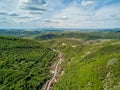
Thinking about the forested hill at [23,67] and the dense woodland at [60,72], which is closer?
the dense woodland at [60,72]

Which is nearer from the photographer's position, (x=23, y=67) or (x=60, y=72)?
(x=60, y=72)

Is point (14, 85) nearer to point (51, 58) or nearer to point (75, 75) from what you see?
point (75, 75)

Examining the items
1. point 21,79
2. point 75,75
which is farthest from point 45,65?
point 75,75

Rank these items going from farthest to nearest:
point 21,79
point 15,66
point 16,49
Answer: point 16,49, point 15,66, point 21,79

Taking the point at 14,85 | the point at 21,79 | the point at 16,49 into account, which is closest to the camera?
the point at 14,85

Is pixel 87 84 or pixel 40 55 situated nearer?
pixel 87 84

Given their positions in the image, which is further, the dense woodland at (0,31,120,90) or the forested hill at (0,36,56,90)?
the forested hill at (0,36,56,90)

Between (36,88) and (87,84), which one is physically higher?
(87,84)

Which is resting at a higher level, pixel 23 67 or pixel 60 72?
pixel 23 67
